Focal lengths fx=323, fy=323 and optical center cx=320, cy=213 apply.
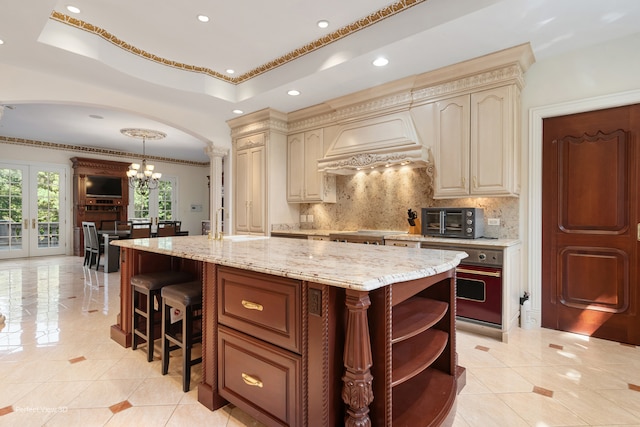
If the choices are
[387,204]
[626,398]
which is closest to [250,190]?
[387,204]

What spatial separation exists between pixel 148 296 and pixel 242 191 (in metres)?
3.09

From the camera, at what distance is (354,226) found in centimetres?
464

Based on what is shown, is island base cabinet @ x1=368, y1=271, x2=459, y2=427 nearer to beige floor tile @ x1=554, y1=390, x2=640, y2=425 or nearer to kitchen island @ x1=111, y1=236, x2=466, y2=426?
kitchen island @ x1=111, y1=236, x2=466, y2=426

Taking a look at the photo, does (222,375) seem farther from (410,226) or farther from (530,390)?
(410,226)

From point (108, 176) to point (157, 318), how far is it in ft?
24.6

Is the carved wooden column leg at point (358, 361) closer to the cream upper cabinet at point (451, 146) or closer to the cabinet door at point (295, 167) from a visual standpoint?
the cream upper cabinet at point (451, 146)

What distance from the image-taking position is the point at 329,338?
1.31m

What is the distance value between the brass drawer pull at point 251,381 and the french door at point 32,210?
8.90m

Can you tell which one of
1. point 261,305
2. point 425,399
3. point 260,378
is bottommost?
point 425,399

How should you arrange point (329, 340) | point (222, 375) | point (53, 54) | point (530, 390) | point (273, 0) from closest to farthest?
point (329, 340), point (222, 375), point (530, 390), point (273, 0), point (53, 54)

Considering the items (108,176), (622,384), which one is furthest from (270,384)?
(108,176)

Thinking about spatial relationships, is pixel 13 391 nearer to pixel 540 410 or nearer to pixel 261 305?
pixel 261 305

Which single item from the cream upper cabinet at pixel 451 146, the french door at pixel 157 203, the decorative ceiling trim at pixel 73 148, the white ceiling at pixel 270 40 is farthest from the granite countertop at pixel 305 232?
the decorative ceiling trim at pixel 73 148

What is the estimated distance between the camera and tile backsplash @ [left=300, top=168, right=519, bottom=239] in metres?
3.42
